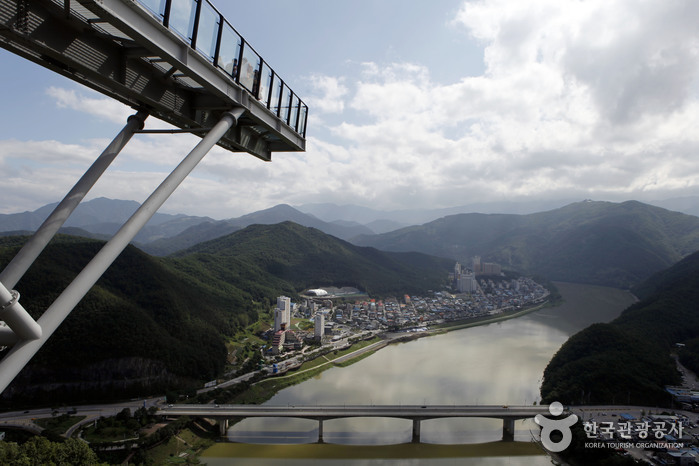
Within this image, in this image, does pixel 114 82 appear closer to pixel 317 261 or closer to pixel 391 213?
pixel 317 261

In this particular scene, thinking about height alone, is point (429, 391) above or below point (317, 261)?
below

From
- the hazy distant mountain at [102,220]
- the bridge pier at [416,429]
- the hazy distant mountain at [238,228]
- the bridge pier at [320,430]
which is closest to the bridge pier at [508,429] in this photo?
the bridge pier at [416,429]

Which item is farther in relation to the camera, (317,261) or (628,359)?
(317,261)

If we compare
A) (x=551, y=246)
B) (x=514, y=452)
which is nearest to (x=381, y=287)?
(x=514, y=452)

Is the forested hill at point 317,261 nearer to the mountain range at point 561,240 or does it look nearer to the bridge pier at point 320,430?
the mountain range at point 561,240

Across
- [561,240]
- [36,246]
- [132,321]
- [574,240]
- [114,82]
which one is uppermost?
[561,240]

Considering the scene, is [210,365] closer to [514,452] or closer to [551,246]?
[514,452]

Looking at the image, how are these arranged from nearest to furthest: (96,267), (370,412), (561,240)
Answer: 1. (96,267)
2. (370,412)
3. (561,240)

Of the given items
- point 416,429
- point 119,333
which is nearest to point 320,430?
point 416,429
